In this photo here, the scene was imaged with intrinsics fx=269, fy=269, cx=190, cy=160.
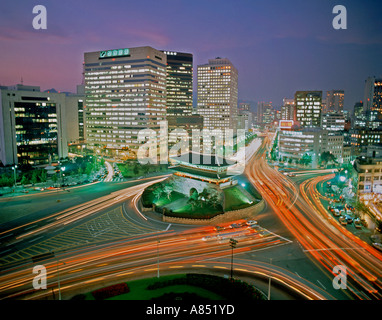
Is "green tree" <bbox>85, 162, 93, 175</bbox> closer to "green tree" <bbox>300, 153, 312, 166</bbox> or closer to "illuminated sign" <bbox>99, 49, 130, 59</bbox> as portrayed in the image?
"illuminated sign" <bbox>99, 49, 130, 59</bbox>

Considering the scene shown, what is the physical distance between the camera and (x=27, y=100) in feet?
264

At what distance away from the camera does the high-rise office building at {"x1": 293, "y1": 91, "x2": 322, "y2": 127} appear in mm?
177000

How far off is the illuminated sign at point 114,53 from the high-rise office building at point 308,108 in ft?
408

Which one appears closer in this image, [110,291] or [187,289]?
[110,291]

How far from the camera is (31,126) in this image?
81875mm

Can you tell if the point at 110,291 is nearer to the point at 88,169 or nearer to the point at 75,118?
the point at 88,169

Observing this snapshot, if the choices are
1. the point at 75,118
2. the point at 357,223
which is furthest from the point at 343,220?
the point at 75,118

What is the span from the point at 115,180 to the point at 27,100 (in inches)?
1532

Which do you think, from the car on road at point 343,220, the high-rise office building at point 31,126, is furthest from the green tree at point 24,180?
the car on road at point 343,220

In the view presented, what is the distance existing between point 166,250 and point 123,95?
3503 inches

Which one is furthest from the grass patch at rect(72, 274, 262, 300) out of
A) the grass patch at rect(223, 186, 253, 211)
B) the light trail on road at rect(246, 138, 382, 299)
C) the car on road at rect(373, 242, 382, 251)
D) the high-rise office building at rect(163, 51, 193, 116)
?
the high-rise office building at rect(163, 51, 193, 116)
